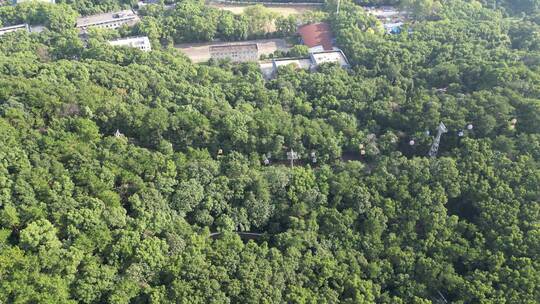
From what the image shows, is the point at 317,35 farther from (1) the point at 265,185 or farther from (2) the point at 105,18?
(1) the point at 265,185

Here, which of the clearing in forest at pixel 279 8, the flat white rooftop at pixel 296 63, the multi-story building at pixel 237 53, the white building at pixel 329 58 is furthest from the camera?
the clearing in forest at pixel 279 8

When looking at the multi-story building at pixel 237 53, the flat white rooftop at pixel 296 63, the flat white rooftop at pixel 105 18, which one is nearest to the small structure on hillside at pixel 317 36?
the flat white rooftop at pixel 296 63

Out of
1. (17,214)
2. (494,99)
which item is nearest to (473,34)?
(494,99)

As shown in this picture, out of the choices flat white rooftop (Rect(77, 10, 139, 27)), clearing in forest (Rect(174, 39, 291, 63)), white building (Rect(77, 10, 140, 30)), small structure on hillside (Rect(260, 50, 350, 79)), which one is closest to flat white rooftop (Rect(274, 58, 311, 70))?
small structure on hillside (Rect(260, 50, 350, 79))

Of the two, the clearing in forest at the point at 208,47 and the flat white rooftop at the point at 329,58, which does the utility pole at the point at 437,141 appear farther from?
the clearing in forest at the point at 208,47

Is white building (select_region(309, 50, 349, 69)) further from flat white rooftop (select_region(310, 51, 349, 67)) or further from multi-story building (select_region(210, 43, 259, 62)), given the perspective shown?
multi-story building (select_region(210, 43, 259, 62))

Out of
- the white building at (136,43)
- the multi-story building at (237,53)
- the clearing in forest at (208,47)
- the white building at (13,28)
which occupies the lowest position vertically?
the clearing in forest at (208,47)
